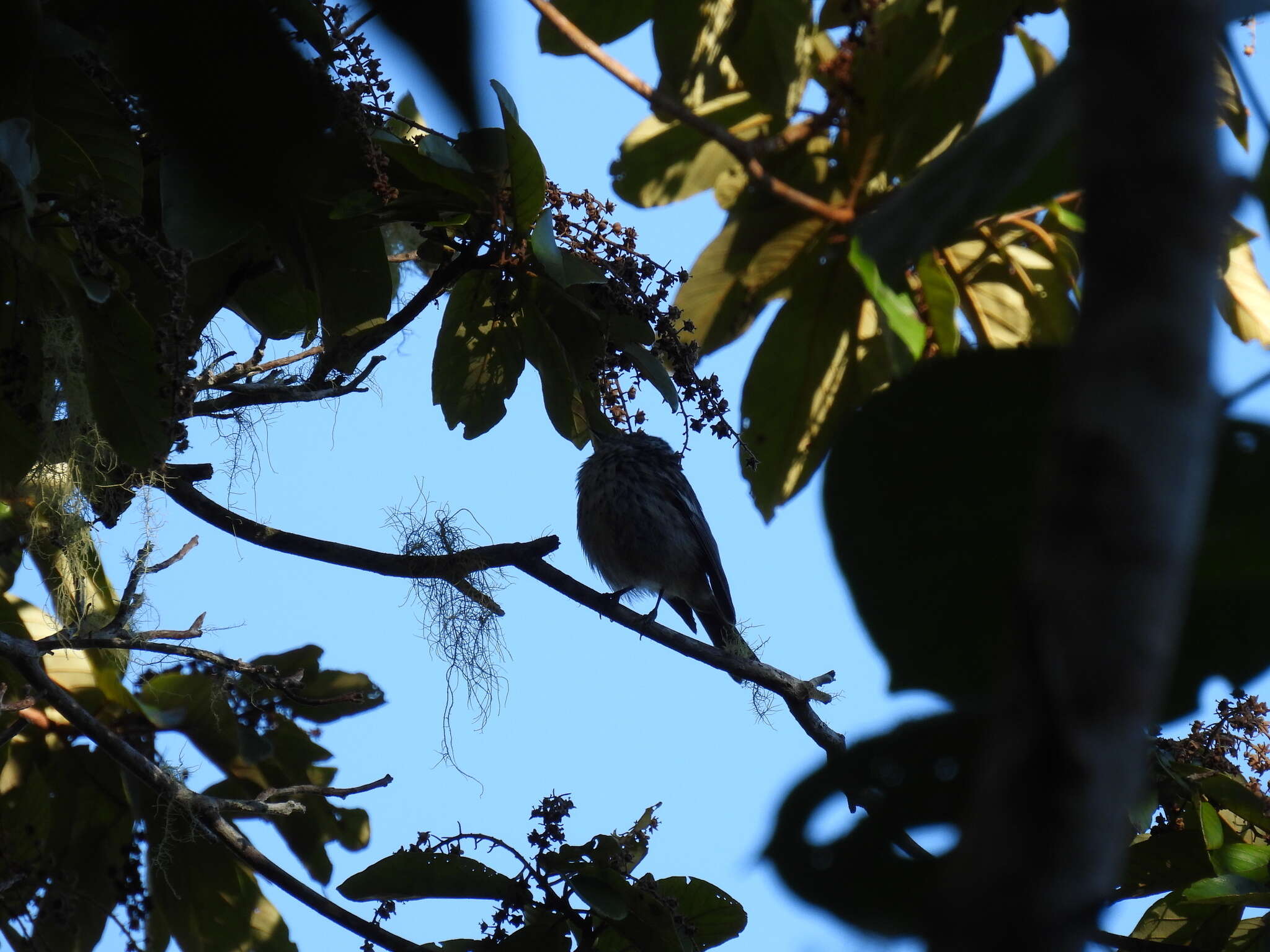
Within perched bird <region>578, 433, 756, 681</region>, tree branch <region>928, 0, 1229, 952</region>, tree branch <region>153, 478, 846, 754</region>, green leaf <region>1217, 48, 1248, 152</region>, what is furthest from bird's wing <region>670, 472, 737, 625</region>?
tree branch <region>928, 0, 1229, 952</region>

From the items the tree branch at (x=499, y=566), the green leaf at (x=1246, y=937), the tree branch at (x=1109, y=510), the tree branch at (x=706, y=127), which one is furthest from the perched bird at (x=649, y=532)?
the tree branch at (x=1109, y=510)

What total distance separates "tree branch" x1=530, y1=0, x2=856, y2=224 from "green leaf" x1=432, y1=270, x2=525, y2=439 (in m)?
0.85

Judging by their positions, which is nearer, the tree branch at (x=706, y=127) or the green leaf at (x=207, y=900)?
the tree branch at (x=706, y=127)

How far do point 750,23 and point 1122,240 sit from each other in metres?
1.86

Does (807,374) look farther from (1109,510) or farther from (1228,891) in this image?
(1109,510)

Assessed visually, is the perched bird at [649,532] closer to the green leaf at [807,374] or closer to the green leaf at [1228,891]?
the green leaf at [807,374]

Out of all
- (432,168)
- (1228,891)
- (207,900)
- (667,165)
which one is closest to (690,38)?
(667,165)

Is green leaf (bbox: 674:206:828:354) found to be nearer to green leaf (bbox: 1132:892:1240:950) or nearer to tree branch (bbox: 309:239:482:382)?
tree branch (bbox: 309:239:482:382)

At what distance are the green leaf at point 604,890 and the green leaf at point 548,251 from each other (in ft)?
4.29

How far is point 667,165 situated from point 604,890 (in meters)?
1.69

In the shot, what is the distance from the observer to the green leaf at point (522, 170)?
7.43 feet

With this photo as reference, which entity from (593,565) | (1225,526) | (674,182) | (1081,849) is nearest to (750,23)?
(674,182)

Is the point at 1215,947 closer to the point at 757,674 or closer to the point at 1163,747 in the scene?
the point at 1163,747

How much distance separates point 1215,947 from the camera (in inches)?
94.4
